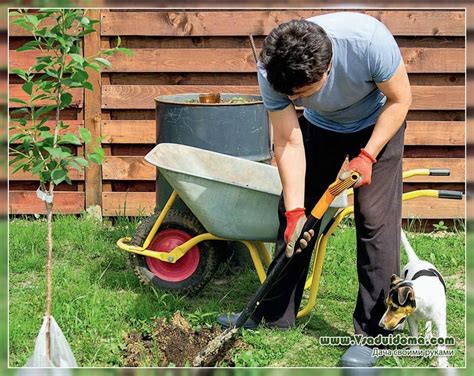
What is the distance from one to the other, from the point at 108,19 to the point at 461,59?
7.02 ft

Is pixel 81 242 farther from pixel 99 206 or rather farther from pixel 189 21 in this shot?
pixel 189 21

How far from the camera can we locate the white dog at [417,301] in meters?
3.07

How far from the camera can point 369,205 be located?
10.3 feet

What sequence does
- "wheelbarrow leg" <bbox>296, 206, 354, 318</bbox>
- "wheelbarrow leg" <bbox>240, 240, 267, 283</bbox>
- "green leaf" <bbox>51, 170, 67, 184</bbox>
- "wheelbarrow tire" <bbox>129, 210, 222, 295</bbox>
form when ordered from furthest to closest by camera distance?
1. "wheelbarrow tire" <bbox>129, 210, 222, 295</bbox>
2. "wheelbarrow leg" <bbox>240, 240, 267, 283</bbox>
3. "wheelbarrow leg" <bbox>296, 206, 354, 318</bbox>
4. "green leaf" <bbox>51, 170, 67, 184</bbox>

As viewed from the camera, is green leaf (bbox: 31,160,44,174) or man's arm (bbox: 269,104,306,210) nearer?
green leaf (bbox: 31,160,44,174)

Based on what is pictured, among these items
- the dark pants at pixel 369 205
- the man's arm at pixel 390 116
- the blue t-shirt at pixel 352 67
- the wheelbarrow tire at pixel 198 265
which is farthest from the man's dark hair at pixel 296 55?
the wheelbarrow tire at pixel 198 265

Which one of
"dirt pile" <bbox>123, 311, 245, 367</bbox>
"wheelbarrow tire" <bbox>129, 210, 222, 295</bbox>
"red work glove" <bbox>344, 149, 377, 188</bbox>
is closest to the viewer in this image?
"red work glove" <bbox>344, 149, 377, 188</bbox>

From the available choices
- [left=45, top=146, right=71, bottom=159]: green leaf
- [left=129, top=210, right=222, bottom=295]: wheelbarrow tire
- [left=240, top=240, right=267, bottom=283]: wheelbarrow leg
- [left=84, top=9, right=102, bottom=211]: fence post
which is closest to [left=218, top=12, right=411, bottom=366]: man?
[left=240, top=240, right=267, bottom=283]: wheelbarrow leg

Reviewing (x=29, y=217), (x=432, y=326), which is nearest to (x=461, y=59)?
(x=432, y=326)

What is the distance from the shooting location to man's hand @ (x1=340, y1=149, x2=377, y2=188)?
9.68ft

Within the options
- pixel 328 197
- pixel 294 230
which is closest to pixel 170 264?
pixel 294 230

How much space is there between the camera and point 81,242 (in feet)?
15.3

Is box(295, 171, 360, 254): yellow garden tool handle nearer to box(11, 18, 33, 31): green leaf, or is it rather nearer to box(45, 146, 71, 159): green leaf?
box(45, 146, 71, 159): green leaf

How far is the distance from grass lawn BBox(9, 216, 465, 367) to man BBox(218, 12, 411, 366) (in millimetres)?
175
